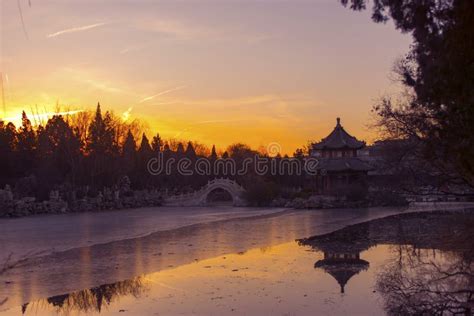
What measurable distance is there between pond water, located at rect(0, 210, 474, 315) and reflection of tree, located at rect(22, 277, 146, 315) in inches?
0.7

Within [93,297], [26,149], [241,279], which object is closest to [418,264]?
[241,279]

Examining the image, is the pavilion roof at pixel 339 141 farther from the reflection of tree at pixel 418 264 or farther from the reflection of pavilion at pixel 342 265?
the reflection of pavilion at pixel 342 265

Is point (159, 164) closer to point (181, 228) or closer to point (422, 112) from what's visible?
point (181, 228)

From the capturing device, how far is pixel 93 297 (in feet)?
31.4

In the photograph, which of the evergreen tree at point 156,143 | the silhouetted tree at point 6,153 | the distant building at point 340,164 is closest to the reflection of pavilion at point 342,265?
the distant building at point 340,164

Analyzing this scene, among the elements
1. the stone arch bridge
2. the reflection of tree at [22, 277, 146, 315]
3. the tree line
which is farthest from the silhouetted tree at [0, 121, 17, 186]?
the reflection of tree at [22, 277, 146, 315]

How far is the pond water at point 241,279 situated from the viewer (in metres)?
8.69

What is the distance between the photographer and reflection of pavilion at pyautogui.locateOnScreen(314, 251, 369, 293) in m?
11.4

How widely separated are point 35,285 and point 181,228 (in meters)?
13.4

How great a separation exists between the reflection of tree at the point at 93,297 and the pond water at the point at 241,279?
0.06ft

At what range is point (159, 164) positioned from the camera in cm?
5438

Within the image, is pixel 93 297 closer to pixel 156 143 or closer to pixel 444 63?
pixel 444 63

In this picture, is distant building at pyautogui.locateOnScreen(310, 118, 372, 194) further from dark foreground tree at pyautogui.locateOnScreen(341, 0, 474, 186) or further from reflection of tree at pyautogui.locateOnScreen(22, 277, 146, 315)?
dark foreground tree at pyautogui.locateOnScreen(341, 0, 474, 186)

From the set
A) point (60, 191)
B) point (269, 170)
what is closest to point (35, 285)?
point (60, 191)
